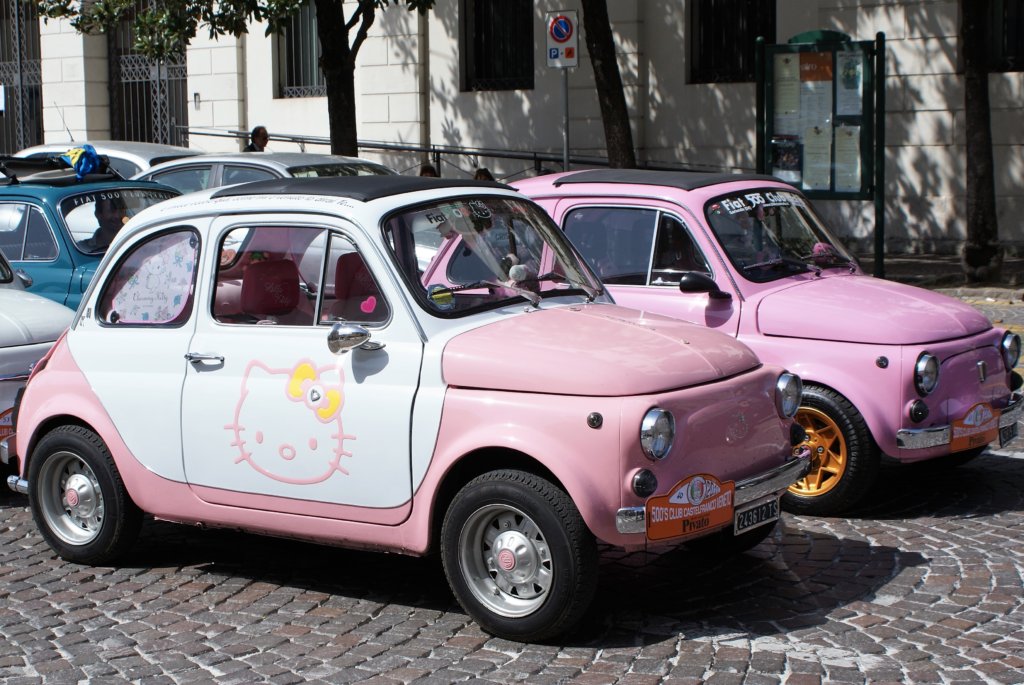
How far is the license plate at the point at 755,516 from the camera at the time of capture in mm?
5586

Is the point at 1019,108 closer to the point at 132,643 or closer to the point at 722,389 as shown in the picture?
the point at 722,389

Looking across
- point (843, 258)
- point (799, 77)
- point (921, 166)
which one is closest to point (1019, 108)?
point (921, 166)

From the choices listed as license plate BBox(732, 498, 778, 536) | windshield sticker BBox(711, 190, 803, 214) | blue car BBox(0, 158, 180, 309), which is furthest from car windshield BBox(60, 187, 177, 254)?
license plate BBox(732, 498, 778, 536)

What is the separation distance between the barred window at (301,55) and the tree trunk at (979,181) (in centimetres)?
1176

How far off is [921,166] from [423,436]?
1431 cm

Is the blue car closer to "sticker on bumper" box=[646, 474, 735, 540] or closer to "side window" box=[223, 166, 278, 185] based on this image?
"side window" box=[223, 166, 278, 185]

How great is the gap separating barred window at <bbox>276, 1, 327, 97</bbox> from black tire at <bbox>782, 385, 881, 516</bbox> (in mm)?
17896

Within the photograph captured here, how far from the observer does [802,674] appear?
16.6ft

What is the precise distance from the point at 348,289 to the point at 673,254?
2.51 m

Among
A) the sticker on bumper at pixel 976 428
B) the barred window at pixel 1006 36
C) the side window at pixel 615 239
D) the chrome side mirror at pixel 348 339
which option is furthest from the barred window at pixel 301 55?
the chrome side mirror at pixel 348 339

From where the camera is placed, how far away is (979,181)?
50.9 feet

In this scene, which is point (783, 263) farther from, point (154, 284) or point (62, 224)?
point (62, 224)

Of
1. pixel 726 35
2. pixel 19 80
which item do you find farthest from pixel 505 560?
pixel 19 80

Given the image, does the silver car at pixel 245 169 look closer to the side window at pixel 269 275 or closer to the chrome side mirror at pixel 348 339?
the side window at pixel 269 275
